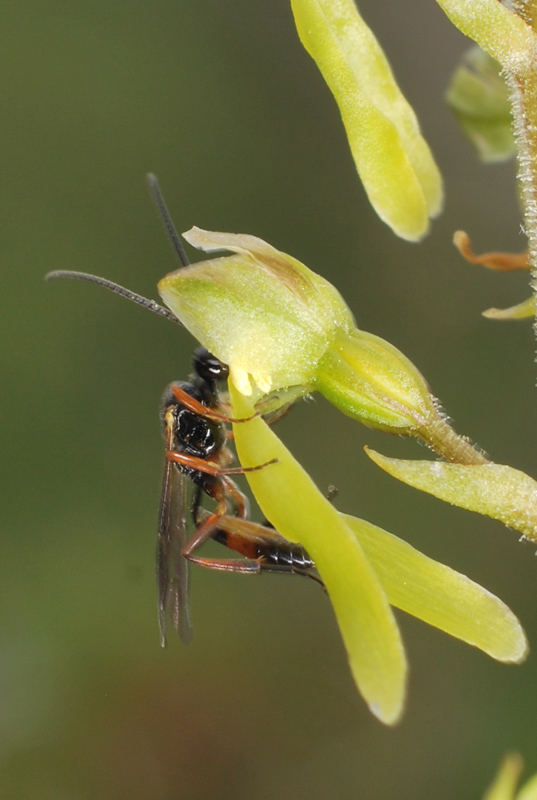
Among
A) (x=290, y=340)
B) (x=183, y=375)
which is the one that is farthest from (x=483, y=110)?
(x=183, y=375)

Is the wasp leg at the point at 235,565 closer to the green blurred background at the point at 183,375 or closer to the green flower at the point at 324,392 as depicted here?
the green flower at the point at 324,392

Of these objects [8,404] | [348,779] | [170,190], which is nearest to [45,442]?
[8,404]

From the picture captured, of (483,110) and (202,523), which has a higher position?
(483,110)

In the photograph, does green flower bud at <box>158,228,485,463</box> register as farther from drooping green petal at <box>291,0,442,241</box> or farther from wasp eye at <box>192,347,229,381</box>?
wasp eye at <box>192,347,229,381</box>

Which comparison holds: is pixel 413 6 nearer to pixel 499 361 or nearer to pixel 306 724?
pixel 499 361

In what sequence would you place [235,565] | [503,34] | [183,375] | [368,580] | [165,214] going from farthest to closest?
[183,375]
[235,565]
[165,214]
[503,34]
[368,580]

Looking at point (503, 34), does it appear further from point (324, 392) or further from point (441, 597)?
point (441, 597)
